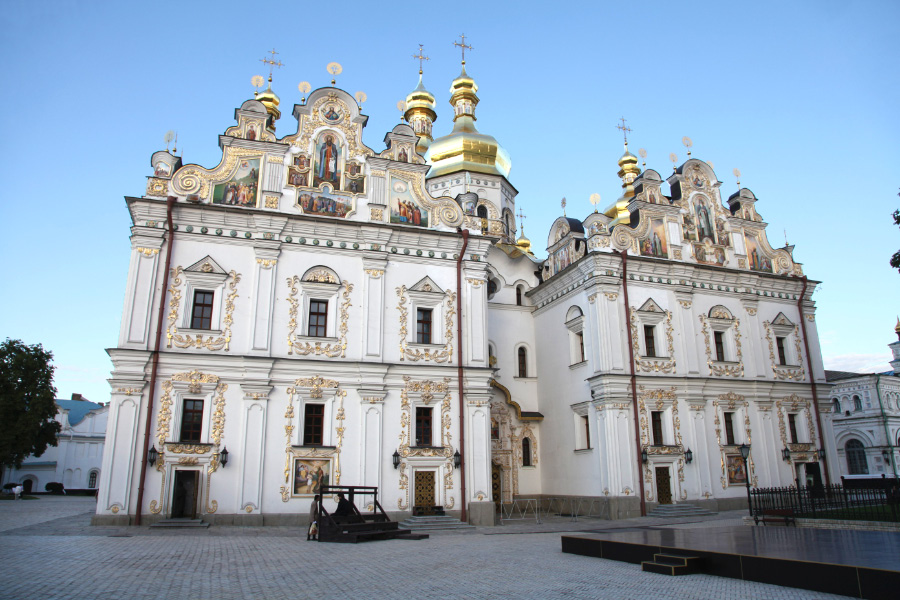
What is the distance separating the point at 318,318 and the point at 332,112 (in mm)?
7370

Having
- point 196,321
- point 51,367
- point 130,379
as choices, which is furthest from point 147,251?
point 51,367

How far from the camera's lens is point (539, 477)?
88.2ft

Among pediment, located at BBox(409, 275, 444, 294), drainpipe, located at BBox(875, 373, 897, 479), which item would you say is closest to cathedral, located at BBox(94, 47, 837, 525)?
pediment, located at BBox(409, 275, 444, 294)

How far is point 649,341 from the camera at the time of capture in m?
25.2

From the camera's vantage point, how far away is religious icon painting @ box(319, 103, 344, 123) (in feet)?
74.5

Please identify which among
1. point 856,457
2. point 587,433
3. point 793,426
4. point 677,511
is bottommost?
point 677,511

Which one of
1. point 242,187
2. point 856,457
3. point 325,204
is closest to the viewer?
point 242,187

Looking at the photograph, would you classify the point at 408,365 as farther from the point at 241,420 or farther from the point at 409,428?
the point at 241,420

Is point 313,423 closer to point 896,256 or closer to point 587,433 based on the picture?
point 587,433

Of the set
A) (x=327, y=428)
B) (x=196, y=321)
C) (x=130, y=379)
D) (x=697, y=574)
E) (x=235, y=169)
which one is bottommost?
(x=697, y=574)

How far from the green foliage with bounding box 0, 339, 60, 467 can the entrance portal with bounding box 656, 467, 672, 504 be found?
111ft

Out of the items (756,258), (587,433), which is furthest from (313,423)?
(756,258)

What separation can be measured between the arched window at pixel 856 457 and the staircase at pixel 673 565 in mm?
50525

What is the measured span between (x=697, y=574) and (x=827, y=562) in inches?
82.5
